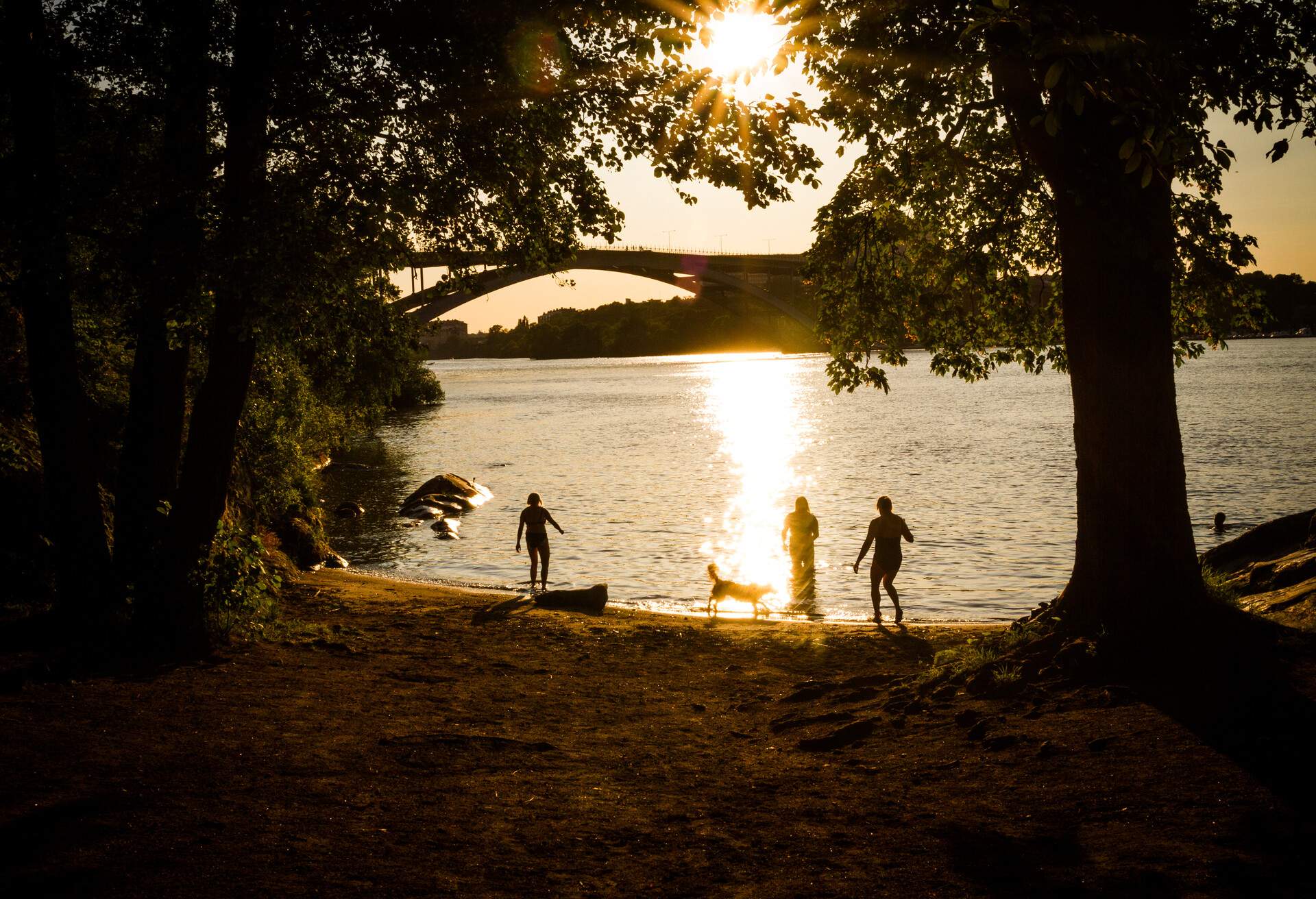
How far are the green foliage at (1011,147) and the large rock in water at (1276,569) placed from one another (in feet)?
8.43

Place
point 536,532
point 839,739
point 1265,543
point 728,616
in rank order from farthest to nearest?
point 536,532 → point 728,616 → point 1265,543 → point 839,739

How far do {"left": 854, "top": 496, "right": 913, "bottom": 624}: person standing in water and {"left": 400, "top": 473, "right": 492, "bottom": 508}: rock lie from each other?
62.2 feet

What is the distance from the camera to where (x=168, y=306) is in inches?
349

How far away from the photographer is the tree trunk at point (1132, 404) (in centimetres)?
769

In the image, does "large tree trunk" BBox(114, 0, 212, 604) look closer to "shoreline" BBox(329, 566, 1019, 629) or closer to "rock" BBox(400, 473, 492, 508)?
"shoreline" BBox(329, 566, 1019, 629)

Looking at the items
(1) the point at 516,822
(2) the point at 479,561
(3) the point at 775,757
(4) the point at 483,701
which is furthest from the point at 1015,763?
(2) the point at 479,561

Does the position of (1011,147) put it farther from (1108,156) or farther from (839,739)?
(839,739)

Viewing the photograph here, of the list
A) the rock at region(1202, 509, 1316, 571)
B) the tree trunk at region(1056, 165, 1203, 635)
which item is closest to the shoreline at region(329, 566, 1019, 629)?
the rock at region(1202, 509, 1316, 571)

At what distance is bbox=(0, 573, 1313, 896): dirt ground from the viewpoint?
4785mm

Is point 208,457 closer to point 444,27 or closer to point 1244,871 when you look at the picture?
point 444,27

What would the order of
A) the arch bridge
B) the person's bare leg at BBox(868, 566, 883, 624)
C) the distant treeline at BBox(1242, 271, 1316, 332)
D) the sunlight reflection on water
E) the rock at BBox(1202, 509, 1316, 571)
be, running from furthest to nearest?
the distant treeline at BBox(1242, 271, 1316, 332) → the arch bridge → the sunlight reflection on water → the person's bare leg at BBox(868, 566, 883, 624) → the rock at BBox(1202, 509, 1316, 571)

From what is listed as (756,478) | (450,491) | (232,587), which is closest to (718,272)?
(756,478)

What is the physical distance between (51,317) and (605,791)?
662 centimetres

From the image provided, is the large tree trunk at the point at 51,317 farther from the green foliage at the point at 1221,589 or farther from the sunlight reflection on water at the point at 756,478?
the sunlight reflection on water at the point at 756,478
